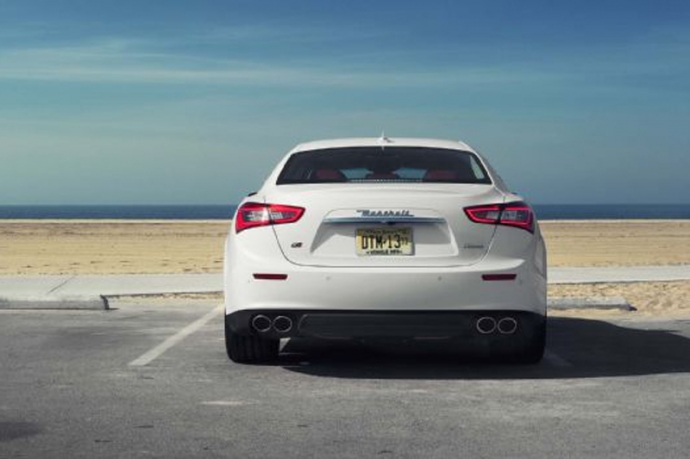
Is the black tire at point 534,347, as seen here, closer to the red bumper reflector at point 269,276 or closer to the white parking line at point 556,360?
the white parking line at point 556,360

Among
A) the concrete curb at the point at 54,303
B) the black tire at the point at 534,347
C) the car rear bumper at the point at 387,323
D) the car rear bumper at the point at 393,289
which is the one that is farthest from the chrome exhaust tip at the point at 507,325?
the concrete curb at the point at 54,303

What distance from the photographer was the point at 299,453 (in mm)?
5094

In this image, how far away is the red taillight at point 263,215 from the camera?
711 centimetres

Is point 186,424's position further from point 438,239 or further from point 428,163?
point 428,163

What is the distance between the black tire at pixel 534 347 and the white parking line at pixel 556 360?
0.21 m

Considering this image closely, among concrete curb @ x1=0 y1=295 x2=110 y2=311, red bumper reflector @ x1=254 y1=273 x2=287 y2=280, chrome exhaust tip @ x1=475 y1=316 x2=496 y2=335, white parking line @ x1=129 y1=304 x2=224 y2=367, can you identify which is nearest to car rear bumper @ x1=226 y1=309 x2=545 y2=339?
chrome exhaust tip @ x1=475 y1=316 x2=496 y2=335

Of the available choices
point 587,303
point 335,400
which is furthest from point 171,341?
point 587,303

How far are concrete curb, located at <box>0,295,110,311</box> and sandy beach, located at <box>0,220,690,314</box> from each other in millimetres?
5909

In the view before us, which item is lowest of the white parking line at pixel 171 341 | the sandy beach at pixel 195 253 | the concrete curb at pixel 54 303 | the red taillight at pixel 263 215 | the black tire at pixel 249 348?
the sandy beach at pixel 195 253

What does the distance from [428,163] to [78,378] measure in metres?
2.96

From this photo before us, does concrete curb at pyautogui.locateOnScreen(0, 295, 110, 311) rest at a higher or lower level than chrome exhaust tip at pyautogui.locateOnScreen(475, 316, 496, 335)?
lower

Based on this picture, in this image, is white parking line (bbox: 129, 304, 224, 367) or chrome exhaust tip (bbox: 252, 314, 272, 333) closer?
chrome exhaust tip (bbox: 252, 314, 272, 333)

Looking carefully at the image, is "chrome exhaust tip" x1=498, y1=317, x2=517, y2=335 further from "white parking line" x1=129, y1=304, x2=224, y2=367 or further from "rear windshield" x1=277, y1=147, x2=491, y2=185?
"white parking line" x1=129, y1=304, x2=224, y2=367

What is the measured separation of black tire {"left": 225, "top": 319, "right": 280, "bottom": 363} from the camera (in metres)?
7.84
